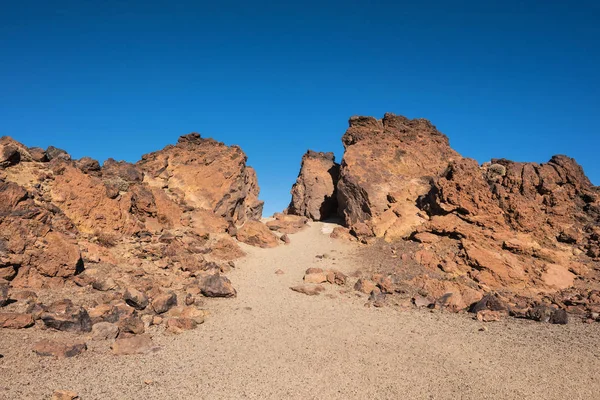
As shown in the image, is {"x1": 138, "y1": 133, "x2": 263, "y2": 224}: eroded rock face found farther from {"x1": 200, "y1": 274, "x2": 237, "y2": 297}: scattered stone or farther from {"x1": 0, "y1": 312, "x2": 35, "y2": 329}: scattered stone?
{"x1": 0, "y1": 312, "x2": 35, "y2": 329}: scattered stone

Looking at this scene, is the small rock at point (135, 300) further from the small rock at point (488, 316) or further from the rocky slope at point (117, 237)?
the small rock at point (488, 316)

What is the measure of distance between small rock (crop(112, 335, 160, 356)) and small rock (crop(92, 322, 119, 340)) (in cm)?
56

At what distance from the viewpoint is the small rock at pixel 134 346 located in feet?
27.3

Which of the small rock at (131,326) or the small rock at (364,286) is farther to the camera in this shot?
the small rock at (364,286)

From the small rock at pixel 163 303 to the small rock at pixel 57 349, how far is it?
299 centimetres

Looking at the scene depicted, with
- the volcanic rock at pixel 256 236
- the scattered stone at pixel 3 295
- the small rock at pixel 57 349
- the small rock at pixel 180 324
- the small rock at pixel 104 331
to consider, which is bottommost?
the small rock at pixel 57 349

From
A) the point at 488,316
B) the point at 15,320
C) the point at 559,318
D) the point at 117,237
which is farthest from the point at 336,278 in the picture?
the point at 15,320

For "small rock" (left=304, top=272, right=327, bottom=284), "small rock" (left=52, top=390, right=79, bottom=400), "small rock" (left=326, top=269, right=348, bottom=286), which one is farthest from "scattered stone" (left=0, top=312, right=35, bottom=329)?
"small rock" (left=326, top=269, right=348, bottom=286)

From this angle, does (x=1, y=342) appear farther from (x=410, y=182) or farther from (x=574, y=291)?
(x=410, y=182)

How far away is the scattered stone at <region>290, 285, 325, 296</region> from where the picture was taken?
14.5 m

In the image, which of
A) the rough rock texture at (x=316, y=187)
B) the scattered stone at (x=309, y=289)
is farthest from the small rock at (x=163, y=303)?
the rough rock texture at (x=316, y=187)

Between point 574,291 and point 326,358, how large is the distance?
12.4 meters

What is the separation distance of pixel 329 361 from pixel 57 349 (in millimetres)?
6251

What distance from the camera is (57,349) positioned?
764 centimetres
